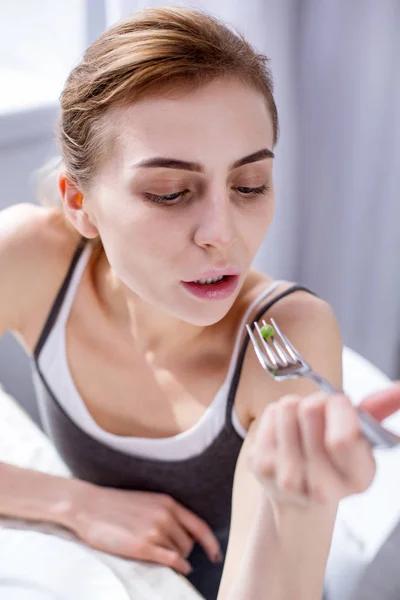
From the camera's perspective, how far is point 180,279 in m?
0.85

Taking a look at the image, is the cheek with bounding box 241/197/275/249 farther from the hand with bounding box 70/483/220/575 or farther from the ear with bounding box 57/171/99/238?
the hand with bounding box 70/483/220/575

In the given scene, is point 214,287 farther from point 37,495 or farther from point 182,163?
point 37,495

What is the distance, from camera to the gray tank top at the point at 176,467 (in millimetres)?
993

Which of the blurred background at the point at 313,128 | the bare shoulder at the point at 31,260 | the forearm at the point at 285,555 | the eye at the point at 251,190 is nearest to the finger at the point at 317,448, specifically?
the forearm at the point at 285,555

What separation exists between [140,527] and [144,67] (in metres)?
0.56

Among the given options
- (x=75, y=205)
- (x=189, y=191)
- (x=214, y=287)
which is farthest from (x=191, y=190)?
(x=75, y=205)

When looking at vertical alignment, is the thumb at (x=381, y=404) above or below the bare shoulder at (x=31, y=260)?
above

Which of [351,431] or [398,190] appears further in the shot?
[398,190]

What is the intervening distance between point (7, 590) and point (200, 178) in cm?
49

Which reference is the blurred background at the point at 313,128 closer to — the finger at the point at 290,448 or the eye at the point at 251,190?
the eye at the point at 251,190

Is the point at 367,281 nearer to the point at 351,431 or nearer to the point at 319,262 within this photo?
the point at 319,262

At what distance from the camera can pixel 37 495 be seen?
37.9 inches

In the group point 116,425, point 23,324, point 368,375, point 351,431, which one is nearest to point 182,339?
point 116,425

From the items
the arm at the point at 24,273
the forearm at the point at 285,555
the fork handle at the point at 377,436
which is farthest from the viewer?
the arm at the point at 24,273
